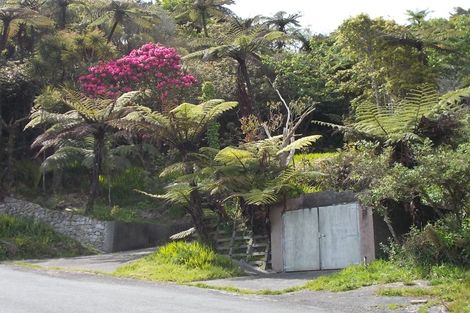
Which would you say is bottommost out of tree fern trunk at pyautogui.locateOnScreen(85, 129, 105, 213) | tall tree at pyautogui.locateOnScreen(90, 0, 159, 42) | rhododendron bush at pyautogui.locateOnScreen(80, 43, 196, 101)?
tree fern trunk at pyautogui.locateOnScreen(85, 129, 105, 213)

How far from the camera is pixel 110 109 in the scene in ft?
66.1

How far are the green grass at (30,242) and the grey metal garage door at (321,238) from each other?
785cm

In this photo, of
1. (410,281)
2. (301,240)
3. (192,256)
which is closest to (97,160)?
(192,256)

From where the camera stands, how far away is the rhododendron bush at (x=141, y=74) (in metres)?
24.1

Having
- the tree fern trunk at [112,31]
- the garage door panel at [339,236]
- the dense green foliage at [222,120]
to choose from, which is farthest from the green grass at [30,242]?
the tree fern trunk at [112,31]

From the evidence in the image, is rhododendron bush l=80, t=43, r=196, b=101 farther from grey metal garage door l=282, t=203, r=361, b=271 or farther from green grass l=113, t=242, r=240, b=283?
grey metal garage door l=282, t=203, r=361, b=271

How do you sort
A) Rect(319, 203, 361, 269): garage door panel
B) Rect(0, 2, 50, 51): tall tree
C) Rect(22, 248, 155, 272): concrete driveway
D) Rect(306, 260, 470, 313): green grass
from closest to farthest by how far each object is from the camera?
Rect(306, 260, 470, 313): green grass
Rect(319, 203, 361, 269): garage door panel
Rect(22, 248, 155, 272): concrete driveway
Rect(0, 2, 50, 51): tall tree

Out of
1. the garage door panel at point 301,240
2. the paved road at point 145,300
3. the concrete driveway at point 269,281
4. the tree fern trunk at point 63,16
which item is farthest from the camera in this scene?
the tree fern trunk at point 63,16

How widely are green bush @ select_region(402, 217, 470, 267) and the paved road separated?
1784 millimetres

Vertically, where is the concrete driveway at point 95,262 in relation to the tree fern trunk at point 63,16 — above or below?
below

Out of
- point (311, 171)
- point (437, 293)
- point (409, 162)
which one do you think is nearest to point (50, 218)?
point (311, 171)

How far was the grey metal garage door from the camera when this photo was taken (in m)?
14.2

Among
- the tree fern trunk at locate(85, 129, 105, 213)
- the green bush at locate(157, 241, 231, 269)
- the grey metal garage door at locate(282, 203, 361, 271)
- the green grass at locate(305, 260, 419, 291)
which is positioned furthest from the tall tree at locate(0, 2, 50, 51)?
the green grass at locate(305, 260, 419, 291)

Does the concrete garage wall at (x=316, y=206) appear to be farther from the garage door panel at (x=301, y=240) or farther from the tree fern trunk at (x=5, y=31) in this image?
the tree fern trunk at (x=5, y=31)
